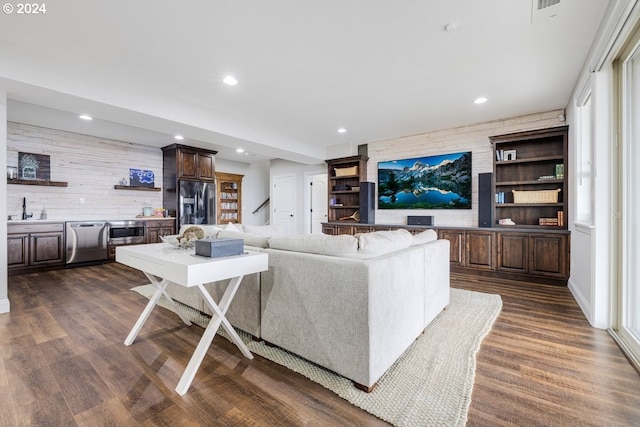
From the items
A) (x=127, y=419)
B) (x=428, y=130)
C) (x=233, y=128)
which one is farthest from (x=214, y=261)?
(x=428, y=130)

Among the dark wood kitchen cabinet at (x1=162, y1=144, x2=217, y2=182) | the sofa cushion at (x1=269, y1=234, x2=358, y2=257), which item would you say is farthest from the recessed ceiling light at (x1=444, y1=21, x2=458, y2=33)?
the dark wood kitchen cabinet at (x1=162, y1=144, x2=217, y2=182)

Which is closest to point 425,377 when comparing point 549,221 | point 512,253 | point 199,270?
point 199,270

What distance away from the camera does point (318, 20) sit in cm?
217

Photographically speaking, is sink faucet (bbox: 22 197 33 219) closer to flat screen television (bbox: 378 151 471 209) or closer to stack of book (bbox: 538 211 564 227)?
flat screen television (bbox: 378 151 471 209)

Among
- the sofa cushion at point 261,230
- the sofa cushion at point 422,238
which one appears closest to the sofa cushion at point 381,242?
the sofa cushion at point 422,238

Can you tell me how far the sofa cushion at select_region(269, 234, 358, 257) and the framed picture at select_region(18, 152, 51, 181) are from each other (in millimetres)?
5295

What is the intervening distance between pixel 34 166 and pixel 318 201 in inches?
217

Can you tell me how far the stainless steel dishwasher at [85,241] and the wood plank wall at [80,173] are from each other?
501 millimetres

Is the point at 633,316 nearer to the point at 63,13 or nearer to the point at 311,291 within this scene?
the point at 311,291

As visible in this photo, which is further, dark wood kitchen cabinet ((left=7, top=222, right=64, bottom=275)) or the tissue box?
dark wood kitchen cabinet ((left=7, top=222, right=64, bottom=275))

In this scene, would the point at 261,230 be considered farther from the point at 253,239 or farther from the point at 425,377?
the point at 425,377

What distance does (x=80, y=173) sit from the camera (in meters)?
5.35

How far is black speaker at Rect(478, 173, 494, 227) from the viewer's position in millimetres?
4391

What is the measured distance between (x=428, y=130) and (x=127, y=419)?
5416 millimetres
